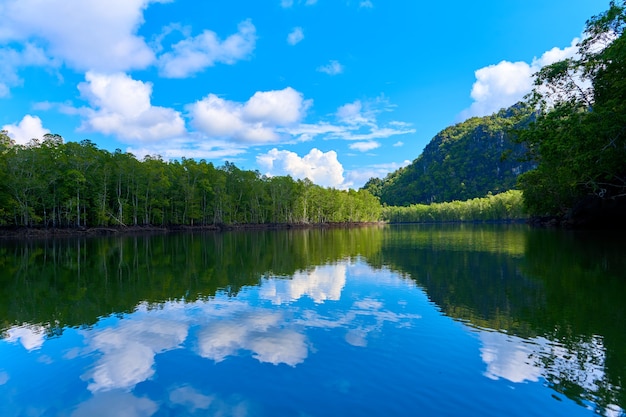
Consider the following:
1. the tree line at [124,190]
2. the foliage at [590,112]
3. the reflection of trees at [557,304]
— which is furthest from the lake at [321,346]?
the tree line at [124,190]

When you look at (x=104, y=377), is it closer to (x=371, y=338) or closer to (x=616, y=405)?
(x=371, y=338)

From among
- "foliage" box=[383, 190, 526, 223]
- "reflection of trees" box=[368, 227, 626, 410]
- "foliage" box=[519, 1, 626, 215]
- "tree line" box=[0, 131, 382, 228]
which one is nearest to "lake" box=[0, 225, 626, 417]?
"reflection of trees" box=[368, 227, 626, 410]

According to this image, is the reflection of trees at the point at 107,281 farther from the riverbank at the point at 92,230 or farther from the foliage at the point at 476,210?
the foliage at the point at 476,210

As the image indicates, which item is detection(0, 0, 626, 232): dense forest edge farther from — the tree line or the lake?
the lake

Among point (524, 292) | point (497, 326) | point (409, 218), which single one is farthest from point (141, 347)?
point (409, 218)

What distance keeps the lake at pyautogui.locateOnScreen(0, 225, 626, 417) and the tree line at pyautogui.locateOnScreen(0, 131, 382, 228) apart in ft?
162

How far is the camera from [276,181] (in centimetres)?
10356

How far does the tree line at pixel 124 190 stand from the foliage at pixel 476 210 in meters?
73.0

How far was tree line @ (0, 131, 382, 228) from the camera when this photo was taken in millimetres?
55906

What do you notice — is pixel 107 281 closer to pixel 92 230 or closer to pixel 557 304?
pixel 557 304

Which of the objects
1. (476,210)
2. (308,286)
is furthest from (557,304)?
(476,210)

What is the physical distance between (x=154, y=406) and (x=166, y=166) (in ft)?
277

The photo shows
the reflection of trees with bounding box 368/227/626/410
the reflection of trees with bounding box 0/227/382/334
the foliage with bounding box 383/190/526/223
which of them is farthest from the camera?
the foliage with bounding box 383/190/526/223

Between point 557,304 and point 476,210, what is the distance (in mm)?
156118
